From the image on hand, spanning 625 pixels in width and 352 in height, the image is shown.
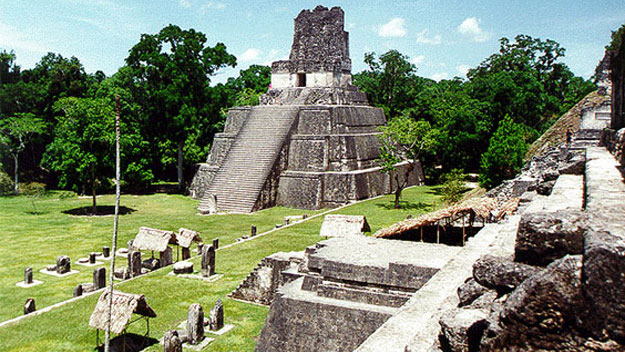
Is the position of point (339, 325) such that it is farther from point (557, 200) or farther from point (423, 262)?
point (557, 200)

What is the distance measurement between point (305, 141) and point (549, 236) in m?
22.5

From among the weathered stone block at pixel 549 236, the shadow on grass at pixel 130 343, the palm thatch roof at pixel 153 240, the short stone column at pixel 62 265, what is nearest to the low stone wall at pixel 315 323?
the shadow on grass at pixel 130 343

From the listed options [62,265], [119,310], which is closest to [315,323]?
[119,310]

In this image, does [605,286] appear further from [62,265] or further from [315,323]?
[62,265]

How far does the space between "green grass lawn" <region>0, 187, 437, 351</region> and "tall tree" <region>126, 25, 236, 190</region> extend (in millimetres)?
5091

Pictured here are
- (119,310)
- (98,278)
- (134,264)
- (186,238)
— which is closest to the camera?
(119,310)

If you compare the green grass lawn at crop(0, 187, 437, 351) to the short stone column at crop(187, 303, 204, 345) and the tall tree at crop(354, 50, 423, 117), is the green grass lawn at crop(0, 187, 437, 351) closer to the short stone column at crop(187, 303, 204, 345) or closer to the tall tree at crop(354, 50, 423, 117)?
the short stone column at crop(187, 303, 204, 345)

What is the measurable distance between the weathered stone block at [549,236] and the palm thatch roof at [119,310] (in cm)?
788

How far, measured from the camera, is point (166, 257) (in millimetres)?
14984

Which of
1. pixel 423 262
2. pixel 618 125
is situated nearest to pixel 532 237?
pixel 423 262

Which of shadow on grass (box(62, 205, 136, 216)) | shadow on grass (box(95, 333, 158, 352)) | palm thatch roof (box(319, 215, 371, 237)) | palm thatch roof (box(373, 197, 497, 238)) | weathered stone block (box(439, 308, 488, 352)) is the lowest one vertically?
shadow on grass (box(95, 333, 158, 352))

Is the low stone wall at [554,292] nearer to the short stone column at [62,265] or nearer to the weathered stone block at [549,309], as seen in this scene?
the weathered stone block at [549,309]

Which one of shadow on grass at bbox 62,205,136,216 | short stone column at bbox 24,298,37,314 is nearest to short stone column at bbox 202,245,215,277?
short stone column at bbox 24,298,37,314

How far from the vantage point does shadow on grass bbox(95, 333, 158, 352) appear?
30.0ft
